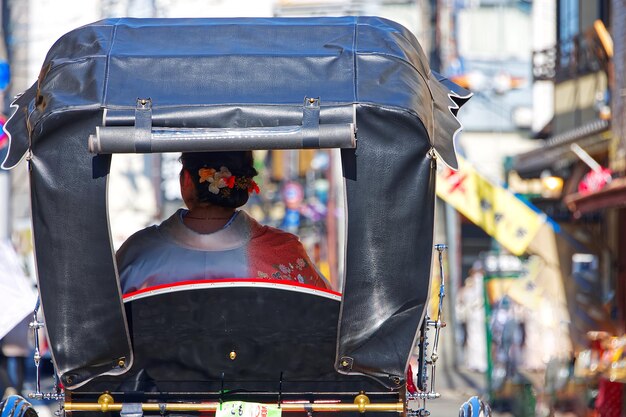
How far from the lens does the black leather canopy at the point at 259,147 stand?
4.16 metres

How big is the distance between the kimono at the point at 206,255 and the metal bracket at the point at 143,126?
0.76m

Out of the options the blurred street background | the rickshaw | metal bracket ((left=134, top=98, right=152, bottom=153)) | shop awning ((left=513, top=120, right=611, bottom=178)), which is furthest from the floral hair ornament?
shop awning ((left=513, top=120, right=611, bottom=178))

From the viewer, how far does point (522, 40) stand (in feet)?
121

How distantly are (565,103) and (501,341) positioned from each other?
17.3 feet

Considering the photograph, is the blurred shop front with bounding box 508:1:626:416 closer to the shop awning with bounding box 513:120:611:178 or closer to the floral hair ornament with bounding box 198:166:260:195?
the shop awning with bounding box 513:120:611:178

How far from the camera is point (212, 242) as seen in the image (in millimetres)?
4762

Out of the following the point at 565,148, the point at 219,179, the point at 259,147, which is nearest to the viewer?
the point at 259,147

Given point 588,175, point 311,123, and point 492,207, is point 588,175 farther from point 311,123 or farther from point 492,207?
point 311,123

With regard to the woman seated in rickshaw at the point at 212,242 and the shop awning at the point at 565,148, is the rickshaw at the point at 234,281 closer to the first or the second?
the woman seated in rickshaw at the point at 212,242

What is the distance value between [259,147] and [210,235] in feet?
2.65

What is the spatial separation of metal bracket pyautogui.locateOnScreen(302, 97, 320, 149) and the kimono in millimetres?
739

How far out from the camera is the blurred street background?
40.8 feet

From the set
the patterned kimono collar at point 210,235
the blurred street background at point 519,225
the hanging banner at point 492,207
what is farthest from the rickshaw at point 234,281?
the hanging banner at point 492,207

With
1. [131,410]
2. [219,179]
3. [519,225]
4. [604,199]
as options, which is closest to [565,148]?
[519,225]
